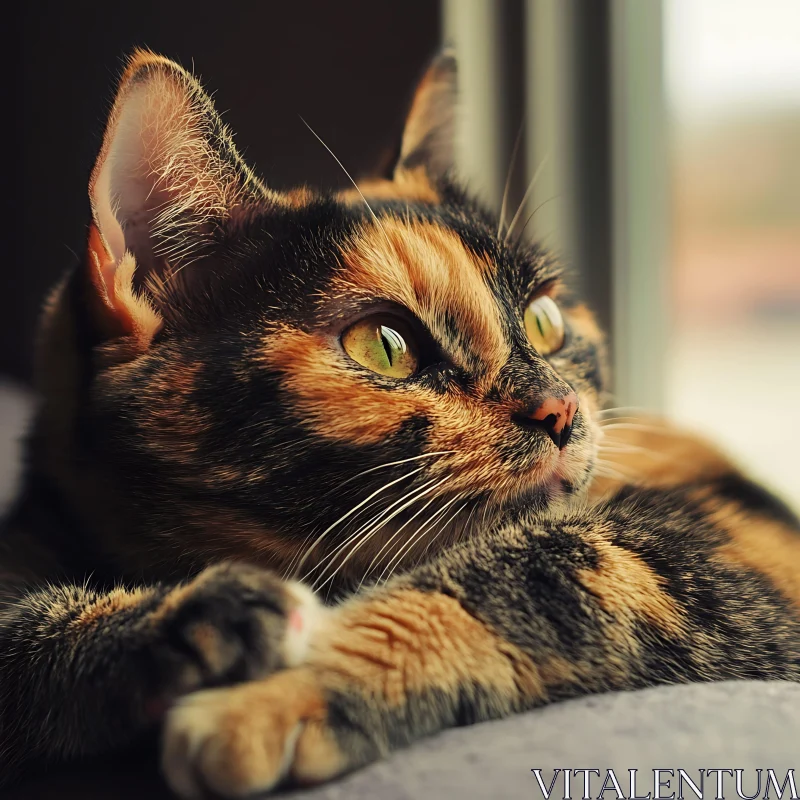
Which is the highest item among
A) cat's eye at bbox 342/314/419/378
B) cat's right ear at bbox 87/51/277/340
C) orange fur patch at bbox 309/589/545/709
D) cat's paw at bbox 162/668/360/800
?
cat's right ear at bbox 87/51/277/340

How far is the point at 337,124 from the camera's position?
1.22 meters

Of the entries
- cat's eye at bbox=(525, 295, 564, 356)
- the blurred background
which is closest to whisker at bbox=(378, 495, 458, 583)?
cat's eye at bbox=(525, 295, 564, 356)

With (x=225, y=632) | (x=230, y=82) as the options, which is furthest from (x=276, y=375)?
(x=230, y=82)

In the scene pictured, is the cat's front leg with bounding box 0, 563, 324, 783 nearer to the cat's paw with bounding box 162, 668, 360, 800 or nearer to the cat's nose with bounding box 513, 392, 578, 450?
the cat's paw with bounding box 162, 668, 360, 800

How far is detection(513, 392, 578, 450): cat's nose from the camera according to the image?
0.61 m

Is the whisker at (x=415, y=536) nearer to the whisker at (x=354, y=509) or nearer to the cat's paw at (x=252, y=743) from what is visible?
the whisker at (x=354, y=509)

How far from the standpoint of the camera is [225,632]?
0.46 metres

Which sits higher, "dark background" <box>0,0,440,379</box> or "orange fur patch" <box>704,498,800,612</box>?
"dark background" <box>0,0,440,379</box>

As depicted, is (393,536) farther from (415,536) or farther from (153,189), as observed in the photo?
(153,189)

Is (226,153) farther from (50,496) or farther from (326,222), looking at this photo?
(50,496)

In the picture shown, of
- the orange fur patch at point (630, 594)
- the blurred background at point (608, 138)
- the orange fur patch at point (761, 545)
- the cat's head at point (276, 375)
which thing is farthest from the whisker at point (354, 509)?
the blurred background at point (608, 138)

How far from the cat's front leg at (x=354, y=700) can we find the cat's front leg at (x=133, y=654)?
17 millimetres

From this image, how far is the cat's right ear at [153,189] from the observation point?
22.9 inches

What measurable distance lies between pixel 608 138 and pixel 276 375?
0.93 meters
